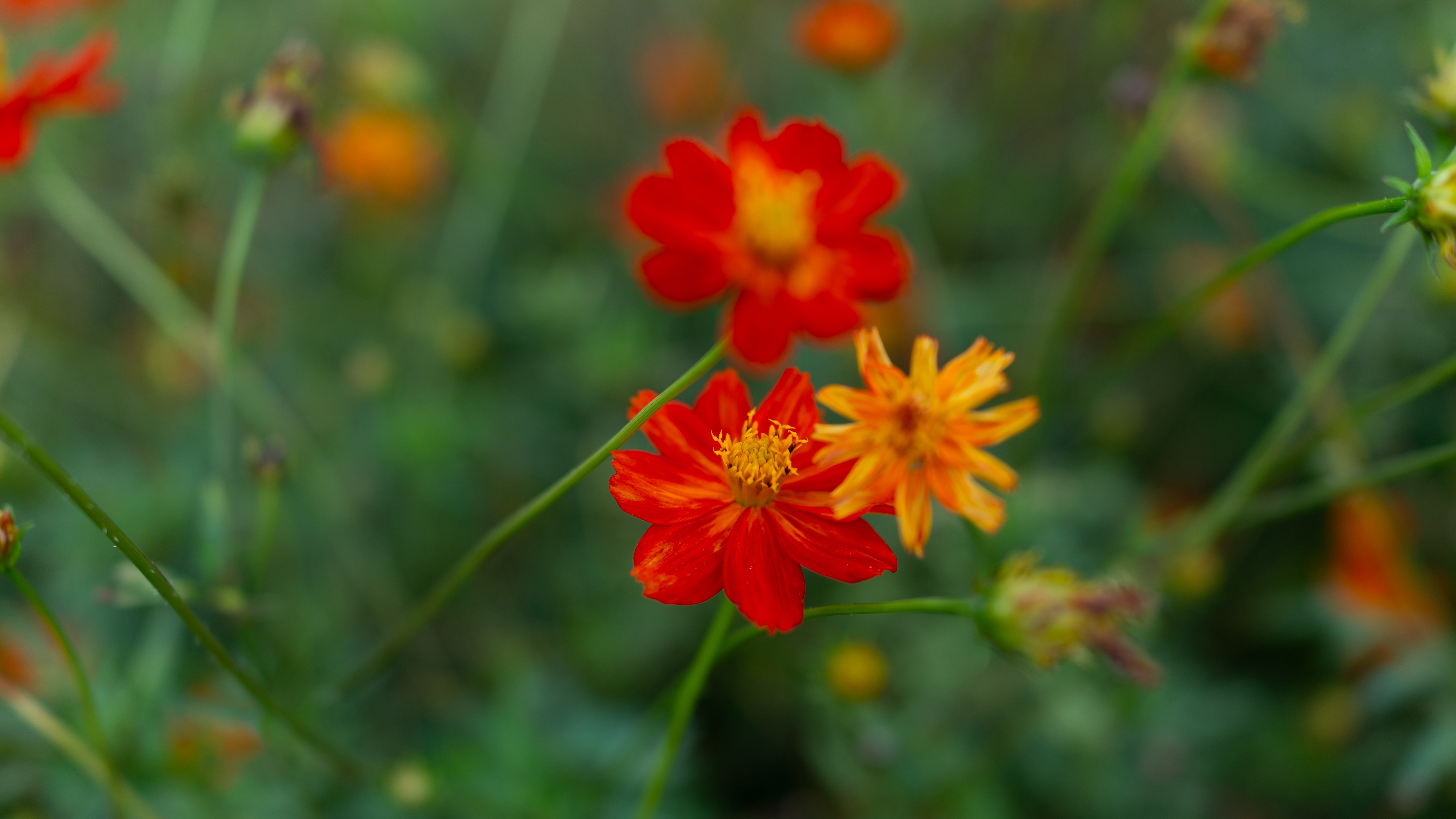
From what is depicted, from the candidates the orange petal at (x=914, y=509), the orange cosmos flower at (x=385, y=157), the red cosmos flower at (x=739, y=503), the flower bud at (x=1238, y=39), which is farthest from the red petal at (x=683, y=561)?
the orange cosmos flower at (x=385, y=157)

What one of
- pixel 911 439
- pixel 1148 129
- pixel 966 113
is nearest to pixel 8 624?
pixel 911 439

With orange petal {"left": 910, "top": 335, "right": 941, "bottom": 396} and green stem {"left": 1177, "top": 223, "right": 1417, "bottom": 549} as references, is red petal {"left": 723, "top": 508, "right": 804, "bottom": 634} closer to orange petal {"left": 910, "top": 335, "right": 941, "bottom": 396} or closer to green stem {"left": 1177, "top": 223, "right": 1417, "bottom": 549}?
orange petal {"left": 910, "top": 335, "right": 941, "bottom": 396}

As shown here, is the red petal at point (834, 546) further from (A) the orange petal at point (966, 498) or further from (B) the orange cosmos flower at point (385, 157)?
(B) the orange cosmos flower at point (385, 157)

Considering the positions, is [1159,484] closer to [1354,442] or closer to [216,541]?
[1354,442]

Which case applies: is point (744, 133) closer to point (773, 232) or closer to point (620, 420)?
point (773, 232)

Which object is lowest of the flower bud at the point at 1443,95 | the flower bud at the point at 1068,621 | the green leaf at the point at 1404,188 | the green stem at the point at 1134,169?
the flower bud at the point at 1068,621

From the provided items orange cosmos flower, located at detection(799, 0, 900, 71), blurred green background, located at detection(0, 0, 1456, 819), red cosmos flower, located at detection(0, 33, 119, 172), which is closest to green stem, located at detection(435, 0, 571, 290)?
blurred green background, located at detection(0, 0, 1456, 819)
